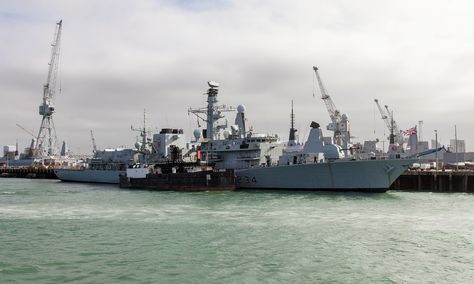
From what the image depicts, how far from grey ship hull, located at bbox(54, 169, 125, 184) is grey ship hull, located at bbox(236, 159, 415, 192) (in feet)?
101

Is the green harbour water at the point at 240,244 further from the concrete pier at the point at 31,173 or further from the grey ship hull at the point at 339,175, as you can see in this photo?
the concrete pier at the point at 31,173

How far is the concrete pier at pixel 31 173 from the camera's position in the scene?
98.4m

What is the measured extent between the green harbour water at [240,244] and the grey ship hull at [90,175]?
36967mm

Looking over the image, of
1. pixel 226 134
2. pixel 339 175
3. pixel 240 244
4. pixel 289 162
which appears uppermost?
pixel 226 134

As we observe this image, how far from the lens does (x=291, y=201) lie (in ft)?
123

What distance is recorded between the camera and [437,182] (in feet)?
169

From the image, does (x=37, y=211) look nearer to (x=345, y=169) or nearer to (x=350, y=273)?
(x=350, y=273)

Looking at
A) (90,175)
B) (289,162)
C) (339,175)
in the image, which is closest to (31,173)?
(90,175)

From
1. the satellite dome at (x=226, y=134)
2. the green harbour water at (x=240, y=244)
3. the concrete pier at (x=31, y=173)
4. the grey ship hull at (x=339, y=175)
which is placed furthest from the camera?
the concrete pier at (x=31, y=173)

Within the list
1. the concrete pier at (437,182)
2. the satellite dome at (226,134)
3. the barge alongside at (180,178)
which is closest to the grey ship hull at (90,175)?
the barge alongside at (180,178)

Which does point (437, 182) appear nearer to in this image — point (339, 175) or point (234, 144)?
point (339, 175)

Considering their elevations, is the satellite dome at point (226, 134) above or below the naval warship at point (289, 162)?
above

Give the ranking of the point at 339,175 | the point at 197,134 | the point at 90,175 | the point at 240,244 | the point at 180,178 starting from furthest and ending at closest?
the point at 90,175, the point at 197,134, the point at 180,178, the point at 339,175, the point at 240,244

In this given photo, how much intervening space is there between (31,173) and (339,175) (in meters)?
81.1
